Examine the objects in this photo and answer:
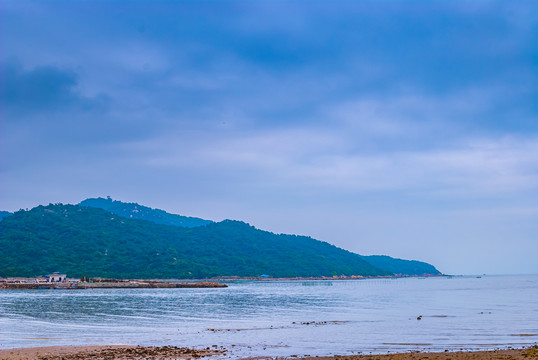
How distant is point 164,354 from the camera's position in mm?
28219

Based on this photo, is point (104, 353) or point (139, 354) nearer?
point (139, 354)

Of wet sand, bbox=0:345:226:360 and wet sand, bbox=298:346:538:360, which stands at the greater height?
wet sand, bbox=298:346:538:360

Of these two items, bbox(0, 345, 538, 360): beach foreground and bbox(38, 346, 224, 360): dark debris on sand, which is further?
bbox(38, 346, 224, 360): dark debris on sand

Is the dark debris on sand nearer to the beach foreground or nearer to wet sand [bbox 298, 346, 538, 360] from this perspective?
the beach foreground

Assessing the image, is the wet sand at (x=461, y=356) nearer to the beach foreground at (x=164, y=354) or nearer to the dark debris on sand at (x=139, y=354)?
the beach foreground at (x=164, y=354)

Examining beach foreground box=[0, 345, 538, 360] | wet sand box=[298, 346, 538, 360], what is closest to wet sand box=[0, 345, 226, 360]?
beach foreground box=[0, 345, 538, 360]

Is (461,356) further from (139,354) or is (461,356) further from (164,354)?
(139,354)

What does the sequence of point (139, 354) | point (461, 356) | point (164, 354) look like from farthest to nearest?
1. point (164, 354)
2. point (139, 354)
3. point (461, 356)

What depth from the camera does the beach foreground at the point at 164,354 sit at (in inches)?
1037

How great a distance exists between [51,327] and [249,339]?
2090cm

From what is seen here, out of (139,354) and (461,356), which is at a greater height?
(461,356)

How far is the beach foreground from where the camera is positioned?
2634 cm

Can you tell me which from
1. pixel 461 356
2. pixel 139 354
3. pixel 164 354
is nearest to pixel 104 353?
pixel 139 354

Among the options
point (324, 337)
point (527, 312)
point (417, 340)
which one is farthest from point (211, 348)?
point (527, 312)
